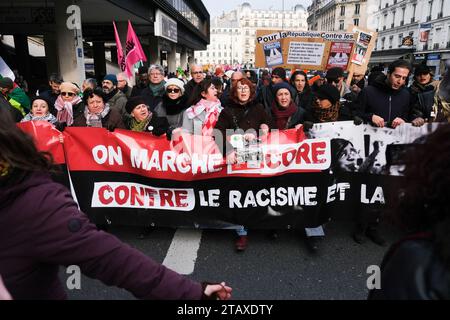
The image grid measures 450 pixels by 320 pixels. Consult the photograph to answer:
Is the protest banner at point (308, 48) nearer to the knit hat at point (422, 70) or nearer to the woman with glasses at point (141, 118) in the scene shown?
the knit hat at point (422, 70)

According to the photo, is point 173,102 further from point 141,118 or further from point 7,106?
point 7,106

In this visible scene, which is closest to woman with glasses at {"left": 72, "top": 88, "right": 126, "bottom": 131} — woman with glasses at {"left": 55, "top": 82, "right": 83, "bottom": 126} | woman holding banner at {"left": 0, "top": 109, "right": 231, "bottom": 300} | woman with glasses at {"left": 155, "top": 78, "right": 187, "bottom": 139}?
woman with glasses at {"left": 55, "top": 82, "right": 83, "bottom": 126}

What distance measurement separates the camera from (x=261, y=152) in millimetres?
3861

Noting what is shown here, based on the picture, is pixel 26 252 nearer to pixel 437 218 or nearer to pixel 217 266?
pixel 437 218

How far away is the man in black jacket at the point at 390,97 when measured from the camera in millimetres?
4465

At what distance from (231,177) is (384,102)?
2228mm

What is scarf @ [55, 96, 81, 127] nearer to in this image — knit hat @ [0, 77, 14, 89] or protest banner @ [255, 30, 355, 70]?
knit hat @ [0, 77, 14, 89]

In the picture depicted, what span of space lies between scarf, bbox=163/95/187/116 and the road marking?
5.43 feet

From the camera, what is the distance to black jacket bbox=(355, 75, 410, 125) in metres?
4.53

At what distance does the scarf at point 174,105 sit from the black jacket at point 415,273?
422 cm

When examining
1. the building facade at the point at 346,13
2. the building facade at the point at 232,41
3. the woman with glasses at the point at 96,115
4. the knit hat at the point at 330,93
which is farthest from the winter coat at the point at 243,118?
the building facade at the point at 232,41

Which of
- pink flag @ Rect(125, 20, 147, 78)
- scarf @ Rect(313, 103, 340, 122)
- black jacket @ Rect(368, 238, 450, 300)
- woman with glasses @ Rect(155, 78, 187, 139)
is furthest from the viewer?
pink flag @ Rect(125, 20, 147, 78)

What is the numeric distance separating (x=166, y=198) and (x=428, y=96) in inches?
146
